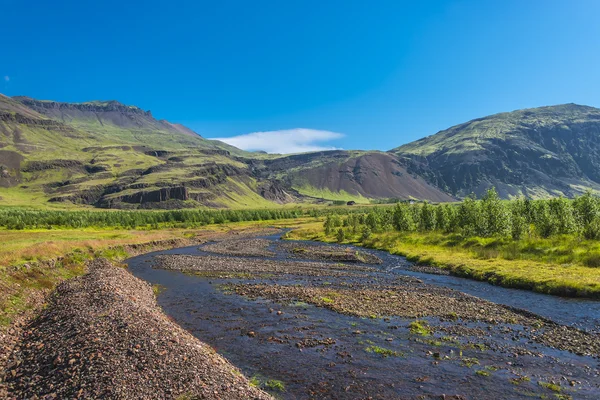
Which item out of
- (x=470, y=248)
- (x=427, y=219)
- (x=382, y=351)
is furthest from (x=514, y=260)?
(x=427, y=219)

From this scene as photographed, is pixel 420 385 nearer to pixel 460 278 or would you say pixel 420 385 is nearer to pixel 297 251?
pixel 460 278

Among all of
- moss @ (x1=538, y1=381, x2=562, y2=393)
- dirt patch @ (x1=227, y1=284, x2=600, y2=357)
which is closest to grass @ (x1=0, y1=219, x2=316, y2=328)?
dirt patch @ (x1=227, y1=284, x2=600, y2=357)

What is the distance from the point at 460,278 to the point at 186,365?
4725 cm

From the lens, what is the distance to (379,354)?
2622 cm

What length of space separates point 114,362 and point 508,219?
3239 inches

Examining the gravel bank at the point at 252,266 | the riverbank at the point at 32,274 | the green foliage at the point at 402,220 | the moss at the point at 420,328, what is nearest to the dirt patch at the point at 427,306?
the moss at the point at 420,328

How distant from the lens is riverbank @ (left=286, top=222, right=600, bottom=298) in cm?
4328

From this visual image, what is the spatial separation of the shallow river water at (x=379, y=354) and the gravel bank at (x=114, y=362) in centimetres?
372

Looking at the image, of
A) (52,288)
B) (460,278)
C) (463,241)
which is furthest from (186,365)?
(463,241)

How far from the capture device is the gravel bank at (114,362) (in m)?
18.9

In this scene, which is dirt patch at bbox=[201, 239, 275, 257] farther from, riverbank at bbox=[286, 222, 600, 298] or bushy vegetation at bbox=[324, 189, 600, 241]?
riverbank at bbox=[286, 222, 600, 298]

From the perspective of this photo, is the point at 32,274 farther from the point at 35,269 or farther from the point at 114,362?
the point at 114,362

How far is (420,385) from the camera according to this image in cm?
2166

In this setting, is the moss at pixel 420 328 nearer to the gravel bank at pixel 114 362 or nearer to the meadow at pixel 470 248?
the gravel bank at pixel 114 362
